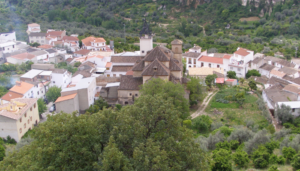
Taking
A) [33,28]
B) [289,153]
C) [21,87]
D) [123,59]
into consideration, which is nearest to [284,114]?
[289,153]

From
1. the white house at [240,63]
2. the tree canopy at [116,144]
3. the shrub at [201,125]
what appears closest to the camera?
the tree canopy at [116,144]

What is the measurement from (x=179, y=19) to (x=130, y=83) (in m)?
53.9

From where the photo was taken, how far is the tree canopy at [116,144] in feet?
35.4

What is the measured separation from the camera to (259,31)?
6694cm

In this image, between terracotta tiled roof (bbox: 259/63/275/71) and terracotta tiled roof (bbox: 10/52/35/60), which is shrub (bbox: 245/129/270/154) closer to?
terracotta tiled roof (bbox: 259/63/275/71)

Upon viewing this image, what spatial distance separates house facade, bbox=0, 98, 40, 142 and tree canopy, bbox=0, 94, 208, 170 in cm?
1114

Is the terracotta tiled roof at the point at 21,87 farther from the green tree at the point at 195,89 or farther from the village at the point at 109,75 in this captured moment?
the green tree at the point at 195,89

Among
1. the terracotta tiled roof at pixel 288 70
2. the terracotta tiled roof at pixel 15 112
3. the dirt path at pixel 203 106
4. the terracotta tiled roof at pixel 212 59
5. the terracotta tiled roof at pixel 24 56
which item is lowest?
the dirt path at pixel 203 106

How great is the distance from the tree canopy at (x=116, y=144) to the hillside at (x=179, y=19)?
4561 centimetres

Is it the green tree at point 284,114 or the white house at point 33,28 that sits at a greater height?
the white house at point 33,28

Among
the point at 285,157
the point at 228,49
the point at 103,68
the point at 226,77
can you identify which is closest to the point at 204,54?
the point at 226,77

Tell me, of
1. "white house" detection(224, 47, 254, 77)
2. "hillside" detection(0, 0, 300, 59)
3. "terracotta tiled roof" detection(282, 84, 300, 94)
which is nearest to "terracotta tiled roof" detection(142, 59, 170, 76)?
"terracotta tiled roof" detection(282, 84, 300, 94)

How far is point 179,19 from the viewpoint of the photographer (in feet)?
259

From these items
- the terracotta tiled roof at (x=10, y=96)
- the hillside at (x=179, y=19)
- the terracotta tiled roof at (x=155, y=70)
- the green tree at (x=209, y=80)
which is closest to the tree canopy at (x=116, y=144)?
the terracotta tiled roof at (x=155, y=70)
